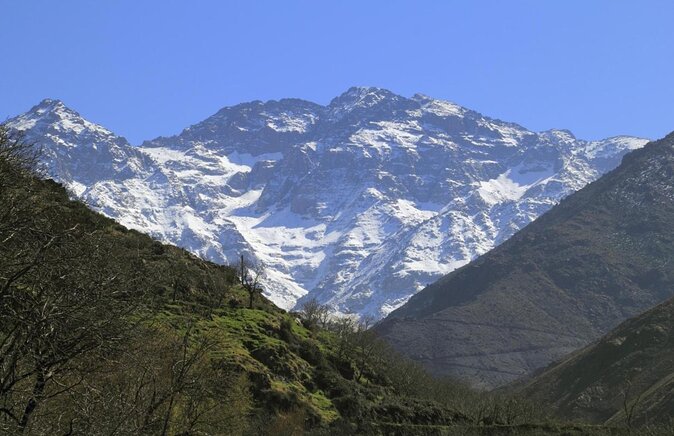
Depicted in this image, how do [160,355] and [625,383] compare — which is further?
[625,383]

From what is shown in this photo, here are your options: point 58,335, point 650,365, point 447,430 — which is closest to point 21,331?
point 58,335

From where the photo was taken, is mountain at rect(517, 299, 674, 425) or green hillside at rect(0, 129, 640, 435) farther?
mountain at rect(517, 299, 674, 425)

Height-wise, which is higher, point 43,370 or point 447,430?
point 43,370

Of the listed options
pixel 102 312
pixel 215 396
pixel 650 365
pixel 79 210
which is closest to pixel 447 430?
pixel 215 396

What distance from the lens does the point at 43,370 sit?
22031 millimetres

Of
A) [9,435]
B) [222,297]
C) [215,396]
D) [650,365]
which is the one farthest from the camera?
[650,365]

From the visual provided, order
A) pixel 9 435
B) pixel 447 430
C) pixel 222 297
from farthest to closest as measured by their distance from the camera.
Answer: pixel 222 297 → pixel 447 430 → pixel 9 435

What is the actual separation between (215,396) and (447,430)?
3310 cm

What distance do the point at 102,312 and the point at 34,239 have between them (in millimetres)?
3070

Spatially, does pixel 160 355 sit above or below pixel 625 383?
above

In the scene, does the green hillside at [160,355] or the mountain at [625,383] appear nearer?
the green hillside at [160,355]

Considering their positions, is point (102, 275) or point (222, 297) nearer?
point (102, 275)

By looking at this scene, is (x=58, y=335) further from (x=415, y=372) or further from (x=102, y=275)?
(x=415, y=372)

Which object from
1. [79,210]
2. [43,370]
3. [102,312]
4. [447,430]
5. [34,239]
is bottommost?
[447,430]
